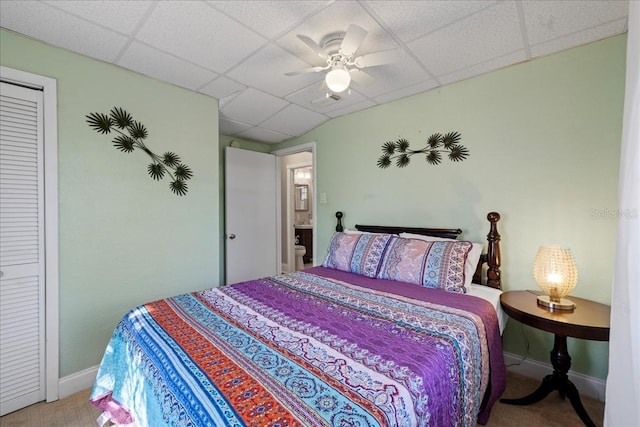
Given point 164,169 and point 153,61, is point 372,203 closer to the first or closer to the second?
point 164,169

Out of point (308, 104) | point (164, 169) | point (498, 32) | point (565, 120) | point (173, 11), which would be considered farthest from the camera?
point (308, 104)

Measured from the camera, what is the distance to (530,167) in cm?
203

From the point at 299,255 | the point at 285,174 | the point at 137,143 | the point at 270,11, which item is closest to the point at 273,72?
the point at 270,11

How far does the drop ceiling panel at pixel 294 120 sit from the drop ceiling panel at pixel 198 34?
98 centimetres

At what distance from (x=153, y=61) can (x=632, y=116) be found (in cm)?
266

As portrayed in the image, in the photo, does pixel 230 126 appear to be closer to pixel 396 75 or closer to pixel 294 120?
pixel 294 120

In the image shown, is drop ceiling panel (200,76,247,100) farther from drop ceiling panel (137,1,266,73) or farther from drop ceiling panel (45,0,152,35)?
drop ceiling panel (45,0,152,35)

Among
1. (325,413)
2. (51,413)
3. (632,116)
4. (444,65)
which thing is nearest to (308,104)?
(444,65)

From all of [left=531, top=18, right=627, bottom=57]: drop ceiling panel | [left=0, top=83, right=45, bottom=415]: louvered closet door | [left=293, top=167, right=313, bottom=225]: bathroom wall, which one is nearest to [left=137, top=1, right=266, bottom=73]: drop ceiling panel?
[left=0, top=83, right=45, bottom=415]: louvered closet door

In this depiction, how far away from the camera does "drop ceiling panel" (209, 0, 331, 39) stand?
58.4 inches

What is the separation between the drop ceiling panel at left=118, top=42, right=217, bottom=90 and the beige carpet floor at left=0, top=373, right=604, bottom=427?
95.7 inches

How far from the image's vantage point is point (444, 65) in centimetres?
208

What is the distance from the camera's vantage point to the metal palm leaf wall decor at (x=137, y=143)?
81.1 inches

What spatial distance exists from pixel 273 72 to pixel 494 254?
225 centimetres
